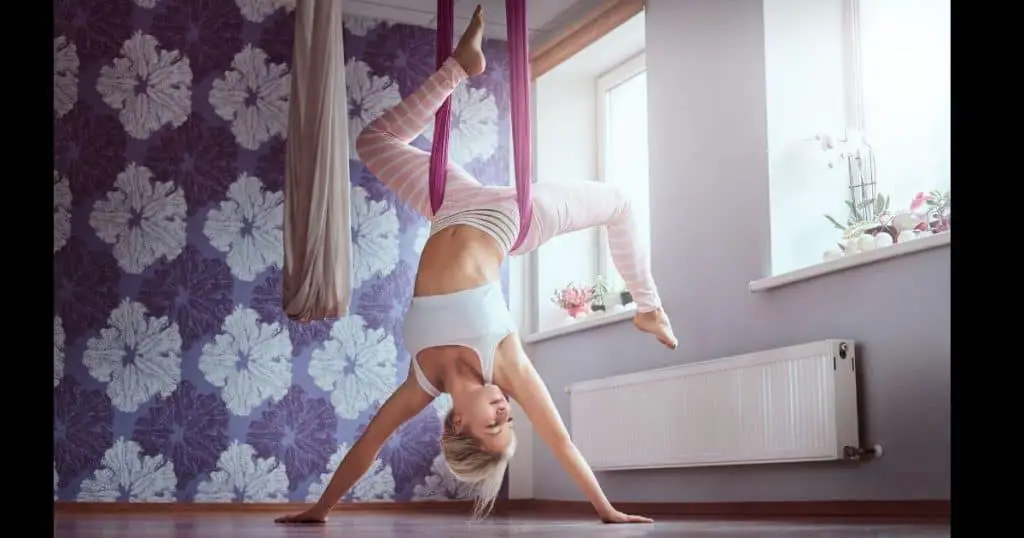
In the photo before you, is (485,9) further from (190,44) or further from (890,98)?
(890,98)

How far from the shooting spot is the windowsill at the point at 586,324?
18.4 feet

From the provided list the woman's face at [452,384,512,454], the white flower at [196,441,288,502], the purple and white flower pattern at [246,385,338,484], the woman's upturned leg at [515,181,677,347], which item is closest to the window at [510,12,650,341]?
the purple and white flower pattern at [246,385,338,484]

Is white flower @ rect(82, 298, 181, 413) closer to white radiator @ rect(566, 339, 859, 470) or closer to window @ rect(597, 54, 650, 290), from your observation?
white radiator @ rect(566, 339, 859, 470)

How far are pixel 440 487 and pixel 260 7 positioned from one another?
9.38 feet

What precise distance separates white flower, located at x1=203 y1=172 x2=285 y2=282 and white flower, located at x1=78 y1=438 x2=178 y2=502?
1051mm

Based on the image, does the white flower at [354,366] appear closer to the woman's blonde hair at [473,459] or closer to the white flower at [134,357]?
the white flower at [134,357]

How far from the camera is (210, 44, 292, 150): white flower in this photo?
20.2 feet

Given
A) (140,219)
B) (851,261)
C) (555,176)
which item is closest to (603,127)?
(555,176)

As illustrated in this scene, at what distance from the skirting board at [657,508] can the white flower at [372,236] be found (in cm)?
129

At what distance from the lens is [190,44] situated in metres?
6.13

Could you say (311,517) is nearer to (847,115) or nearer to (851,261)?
(851,261)
